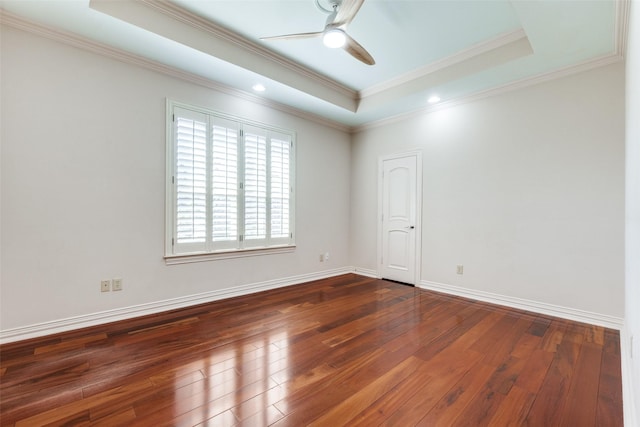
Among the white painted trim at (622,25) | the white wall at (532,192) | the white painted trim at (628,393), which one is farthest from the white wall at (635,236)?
the white wall at (532,192)

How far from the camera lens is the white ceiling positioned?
240cm

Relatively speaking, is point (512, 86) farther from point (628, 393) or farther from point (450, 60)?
point (628, 393)

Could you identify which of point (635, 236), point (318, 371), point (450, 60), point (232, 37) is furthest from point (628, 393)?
point (232, 37)

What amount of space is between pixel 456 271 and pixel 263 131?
3344 mm

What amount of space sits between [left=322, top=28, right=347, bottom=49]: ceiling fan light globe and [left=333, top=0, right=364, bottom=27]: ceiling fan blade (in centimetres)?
6

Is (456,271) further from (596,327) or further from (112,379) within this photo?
(112,379)

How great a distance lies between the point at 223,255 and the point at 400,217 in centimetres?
276

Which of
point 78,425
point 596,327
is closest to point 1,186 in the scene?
point 78,425

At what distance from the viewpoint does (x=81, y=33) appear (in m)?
2.62

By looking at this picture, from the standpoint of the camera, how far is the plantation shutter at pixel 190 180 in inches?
129

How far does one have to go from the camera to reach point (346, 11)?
2230 millimetres

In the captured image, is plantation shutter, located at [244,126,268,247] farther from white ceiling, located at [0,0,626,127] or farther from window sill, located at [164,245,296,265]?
white ceiling, located at [0,0,626,127]

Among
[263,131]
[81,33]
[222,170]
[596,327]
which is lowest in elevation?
[596,327]

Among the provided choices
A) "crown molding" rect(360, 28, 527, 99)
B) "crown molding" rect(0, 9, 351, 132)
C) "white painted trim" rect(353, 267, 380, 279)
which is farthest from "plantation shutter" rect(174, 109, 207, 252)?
"white painted trim" rect(353, 267, 380, 279)
